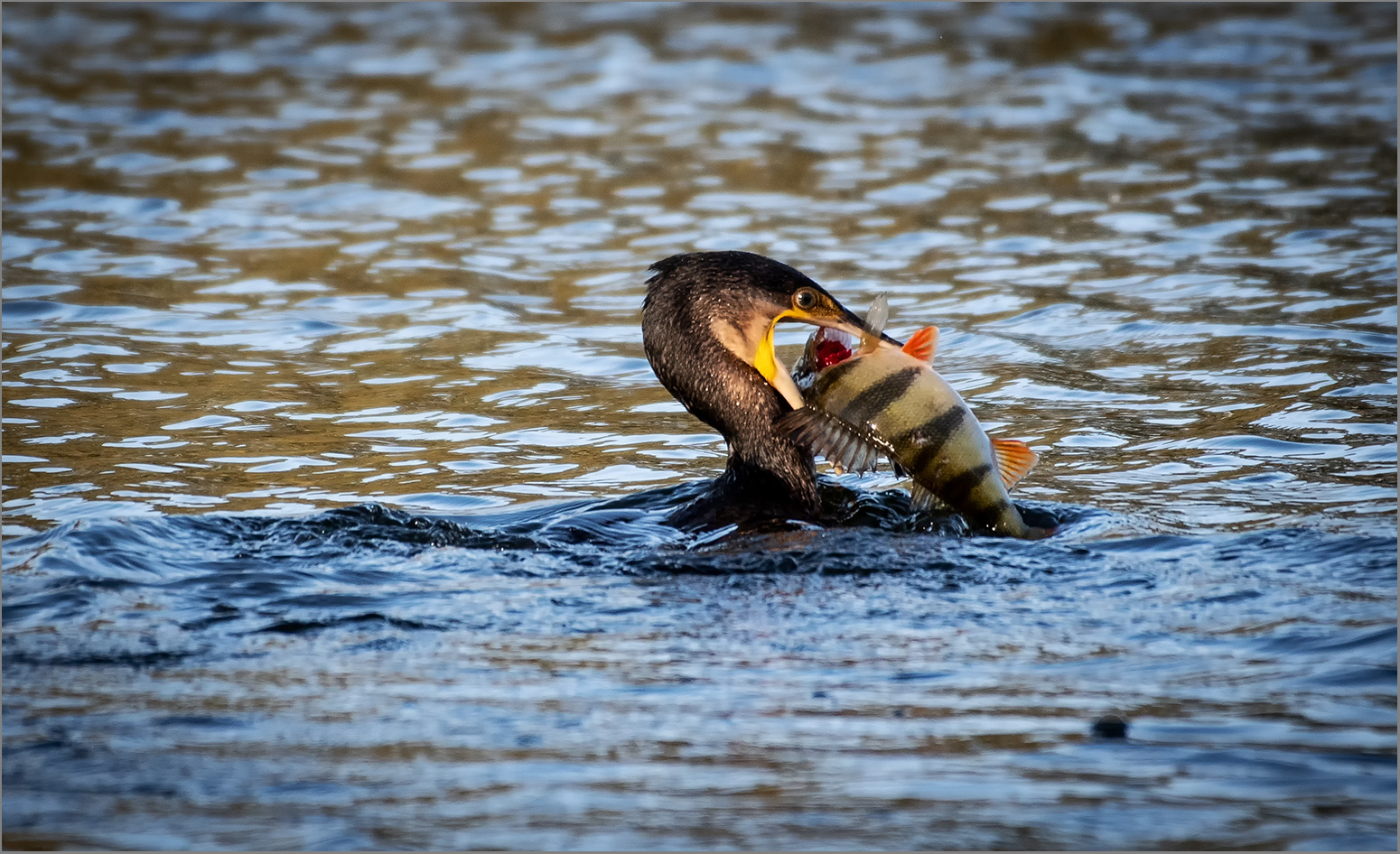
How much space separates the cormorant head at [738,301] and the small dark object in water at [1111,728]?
238 cm

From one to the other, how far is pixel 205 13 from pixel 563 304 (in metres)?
10.8

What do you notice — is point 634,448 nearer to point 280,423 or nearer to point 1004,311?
point 280,423

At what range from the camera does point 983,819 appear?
379cm

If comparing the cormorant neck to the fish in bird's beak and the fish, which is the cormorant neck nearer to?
the fish in bird's beak

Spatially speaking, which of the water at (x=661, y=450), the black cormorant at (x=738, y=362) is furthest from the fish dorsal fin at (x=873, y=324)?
the water at (x=661, y=450)

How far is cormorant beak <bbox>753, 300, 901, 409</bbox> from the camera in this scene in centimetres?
620

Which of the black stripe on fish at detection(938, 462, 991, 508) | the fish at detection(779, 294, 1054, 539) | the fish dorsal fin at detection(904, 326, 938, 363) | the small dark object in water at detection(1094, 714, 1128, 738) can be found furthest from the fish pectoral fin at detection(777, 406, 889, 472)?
the small dark object in water at detection(1094, 714, 1128, 738)

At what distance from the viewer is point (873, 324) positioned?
19.7ft

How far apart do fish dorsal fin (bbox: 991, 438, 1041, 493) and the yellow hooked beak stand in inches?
25.1

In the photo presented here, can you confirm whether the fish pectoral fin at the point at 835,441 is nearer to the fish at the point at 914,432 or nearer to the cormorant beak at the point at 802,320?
the fish at the point at 914,432

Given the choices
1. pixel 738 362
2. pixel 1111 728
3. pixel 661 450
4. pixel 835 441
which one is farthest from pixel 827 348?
pixel 1111 728

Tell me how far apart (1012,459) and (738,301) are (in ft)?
4.08

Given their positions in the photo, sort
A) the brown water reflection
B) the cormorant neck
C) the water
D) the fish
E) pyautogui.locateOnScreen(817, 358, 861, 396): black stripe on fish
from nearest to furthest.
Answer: the water < the fish < pyautogui.locateOnScreen(817, 358, 861, 396): black stripe on fish < the cormorant neck < the brown water reflection

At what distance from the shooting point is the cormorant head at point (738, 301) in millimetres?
6406
